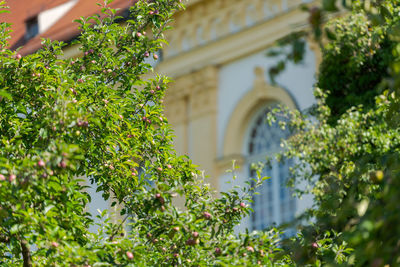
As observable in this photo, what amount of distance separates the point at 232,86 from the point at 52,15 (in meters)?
6.23

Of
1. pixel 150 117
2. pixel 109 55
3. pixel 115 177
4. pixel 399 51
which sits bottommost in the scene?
pixel 399 51

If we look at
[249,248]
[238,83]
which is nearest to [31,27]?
[238,83]

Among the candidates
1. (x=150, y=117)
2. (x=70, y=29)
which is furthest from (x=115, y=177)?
(x=70, y=29)

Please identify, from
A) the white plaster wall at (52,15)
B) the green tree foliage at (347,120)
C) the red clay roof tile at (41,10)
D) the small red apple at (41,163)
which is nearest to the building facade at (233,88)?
the red clay roof tile at (41,10)

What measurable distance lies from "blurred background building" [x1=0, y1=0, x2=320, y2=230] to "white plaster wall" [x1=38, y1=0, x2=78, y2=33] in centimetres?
139

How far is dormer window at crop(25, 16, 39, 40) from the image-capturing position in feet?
80.1

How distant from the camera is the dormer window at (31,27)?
24.4m

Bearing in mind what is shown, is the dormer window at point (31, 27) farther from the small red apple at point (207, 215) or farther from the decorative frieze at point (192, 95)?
the small red apple at point (207, 215)

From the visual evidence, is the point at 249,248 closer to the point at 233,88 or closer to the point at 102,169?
the point at 102,169

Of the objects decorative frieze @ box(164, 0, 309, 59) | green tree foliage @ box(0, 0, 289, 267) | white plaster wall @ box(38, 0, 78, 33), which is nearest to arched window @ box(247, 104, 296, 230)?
decorative frieze @ box(164, 0, 309, 59)

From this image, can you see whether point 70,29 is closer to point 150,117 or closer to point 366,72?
point 366,72

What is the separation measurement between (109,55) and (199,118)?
1393cm

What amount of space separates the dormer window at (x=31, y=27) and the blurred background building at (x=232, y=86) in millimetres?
1192

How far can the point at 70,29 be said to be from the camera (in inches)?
883
